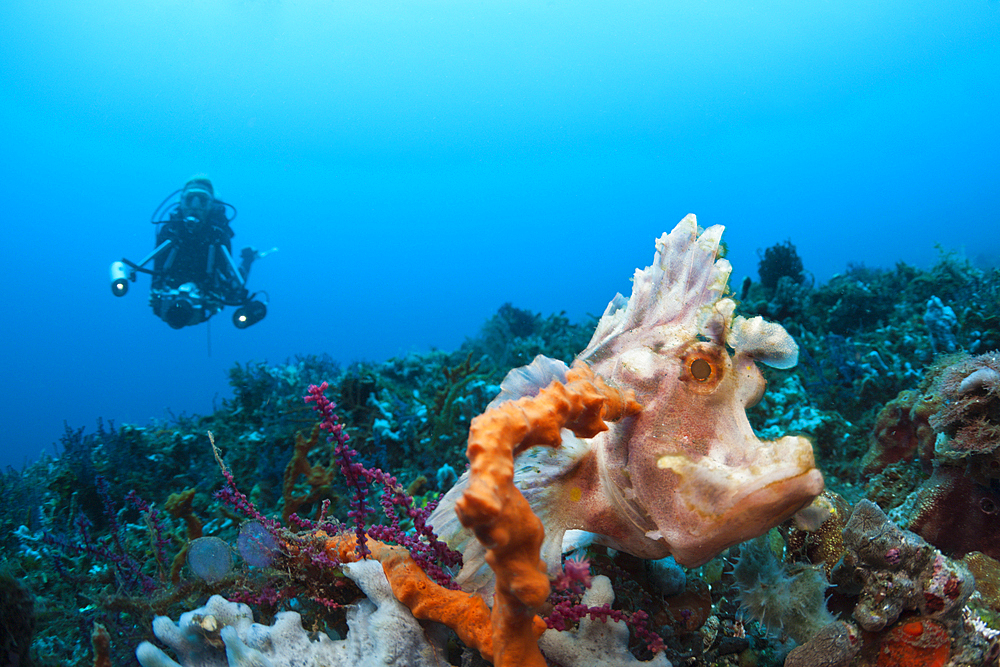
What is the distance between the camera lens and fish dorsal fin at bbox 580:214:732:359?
1.60m

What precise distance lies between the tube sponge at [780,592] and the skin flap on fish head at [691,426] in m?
0.51

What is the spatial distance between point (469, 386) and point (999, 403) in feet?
16.0

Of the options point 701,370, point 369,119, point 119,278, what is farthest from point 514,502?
point 369,119

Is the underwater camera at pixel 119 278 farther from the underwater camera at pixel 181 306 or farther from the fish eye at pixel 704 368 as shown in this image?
the fish eye at pixel 704 368

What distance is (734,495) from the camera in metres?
1.23

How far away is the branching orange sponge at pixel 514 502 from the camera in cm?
86

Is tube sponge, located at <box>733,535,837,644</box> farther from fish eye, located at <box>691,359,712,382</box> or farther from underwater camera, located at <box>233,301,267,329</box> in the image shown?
underwater camera, located at <box>233,301,267,329</box>

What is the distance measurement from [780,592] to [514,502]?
1438mm

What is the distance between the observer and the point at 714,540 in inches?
49.9

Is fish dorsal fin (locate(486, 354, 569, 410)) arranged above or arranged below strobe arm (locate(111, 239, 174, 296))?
below

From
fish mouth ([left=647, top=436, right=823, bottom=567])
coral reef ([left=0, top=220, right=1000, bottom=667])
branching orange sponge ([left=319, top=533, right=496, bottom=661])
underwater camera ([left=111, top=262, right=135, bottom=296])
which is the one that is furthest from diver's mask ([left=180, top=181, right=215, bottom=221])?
fish mouth ([left=647, top=436, right=823, bottom=567])

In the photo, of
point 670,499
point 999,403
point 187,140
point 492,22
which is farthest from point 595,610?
point 187,140

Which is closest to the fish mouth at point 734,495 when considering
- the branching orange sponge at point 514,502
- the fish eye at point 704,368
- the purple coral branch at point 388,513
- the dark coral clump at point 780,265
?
the fish eye at point 704,368

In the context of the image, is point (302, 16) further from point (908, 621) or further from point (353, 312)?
point (908, 621)
